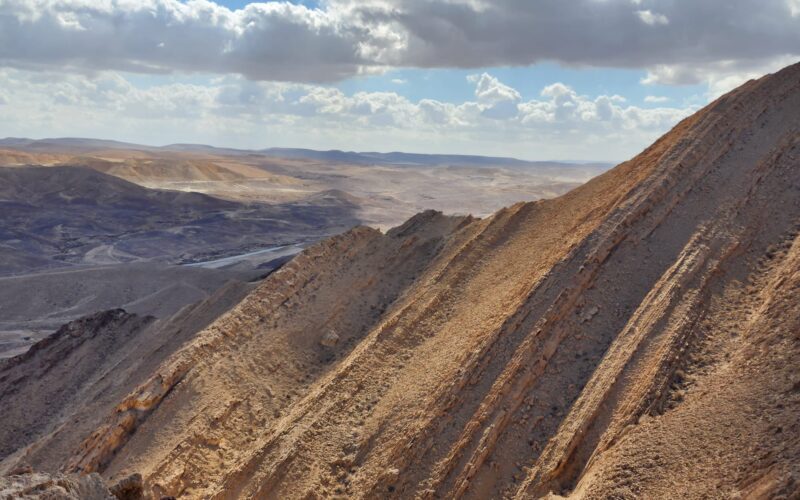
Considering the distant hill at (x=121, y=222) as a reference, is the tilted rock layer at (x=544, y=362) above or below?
above

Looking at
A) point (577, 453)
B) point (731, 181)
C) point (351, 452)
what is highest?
point (731, 181)

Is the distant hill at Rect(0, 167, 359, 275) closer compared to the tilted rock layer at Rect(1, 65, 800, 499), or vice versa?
the tilted rock layer at Rect(1, 65, 800, 499)

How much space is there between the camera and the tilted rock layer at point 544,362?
401 inches

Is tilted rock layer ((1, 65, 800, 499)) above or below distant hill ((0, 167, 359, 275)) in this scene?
above

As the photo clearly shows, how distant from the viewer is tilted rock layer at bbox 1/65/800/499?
10180 millimetres

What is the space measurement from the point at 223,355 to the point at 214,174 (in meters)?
117

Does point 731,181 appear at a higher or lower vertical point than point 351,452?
higher

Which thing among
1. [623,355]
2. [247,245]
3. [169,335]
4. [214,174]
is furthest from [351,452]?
[214,174]

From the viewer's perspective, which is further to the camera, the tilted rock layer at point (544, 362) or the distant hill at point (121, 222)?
the distant hill at point (121, 222)

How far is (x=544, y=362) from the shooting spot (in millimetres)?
12508

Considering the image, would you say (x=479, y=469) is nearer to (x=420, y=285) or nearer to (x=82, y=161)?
(x=420, y=285)

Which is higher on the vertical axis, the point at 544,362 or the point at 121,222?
the point at 544,362

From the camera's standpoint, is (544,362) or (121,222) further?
(121,222)

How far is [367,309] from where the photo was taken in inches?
676
